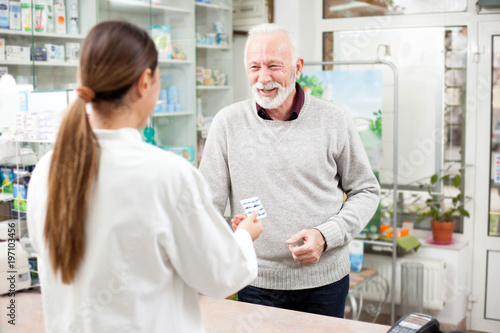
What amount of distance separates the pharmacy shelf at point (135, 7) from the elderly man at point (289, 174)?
1527 millimetres

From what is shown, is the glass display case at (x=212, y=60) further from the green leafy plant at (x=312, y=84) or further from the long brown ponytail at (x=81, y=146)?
the long brown ponytail at (x=81, y=146)

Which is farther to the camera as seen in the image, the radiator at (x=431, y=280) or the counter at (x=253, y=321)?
the radiator at (x=431, y=280)

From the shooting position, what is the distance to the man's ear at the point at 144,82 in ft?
3.34

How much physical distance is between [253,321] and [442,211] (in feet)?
9.64

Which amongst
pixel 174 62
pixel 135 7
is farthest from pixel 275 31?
pixel 174 62

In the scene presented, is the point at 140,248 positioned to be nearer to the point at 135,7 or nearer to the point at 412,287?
the point at 135,7

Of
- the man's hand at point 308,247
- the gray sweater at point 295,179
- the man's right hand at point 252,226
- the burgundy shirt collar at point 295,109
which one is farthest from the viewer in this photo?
the burgundy shirt collar at point 295,109

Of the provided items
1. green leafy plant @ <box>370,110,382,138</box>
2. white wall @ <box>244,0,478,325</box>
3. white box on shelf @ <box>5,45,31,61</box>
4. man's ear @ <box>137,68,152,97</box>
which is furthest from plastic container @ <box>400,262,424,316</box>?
man's ear @ <box>137,68,152,97</box>

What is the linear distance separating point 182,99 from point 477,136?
2.19m

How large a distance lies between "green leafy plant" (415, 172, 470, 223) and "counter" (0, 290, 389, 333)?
2676mm

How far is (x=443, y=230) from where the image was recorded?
4.03 m

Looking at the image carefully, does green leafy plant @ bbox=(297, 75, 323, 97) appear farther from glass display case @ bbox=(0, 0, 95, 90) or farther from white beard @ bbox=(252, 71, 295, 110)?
white beard @ bbox=(252, 71, 295, 110)

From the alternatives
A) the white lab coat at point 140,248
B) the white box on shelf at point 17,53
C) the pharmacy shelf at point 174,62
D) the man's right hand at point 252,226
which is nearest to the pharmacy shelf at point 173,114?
the pharmacy shelf at point 174,62

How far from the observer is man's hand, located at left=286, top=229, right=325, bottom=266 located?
172cm
